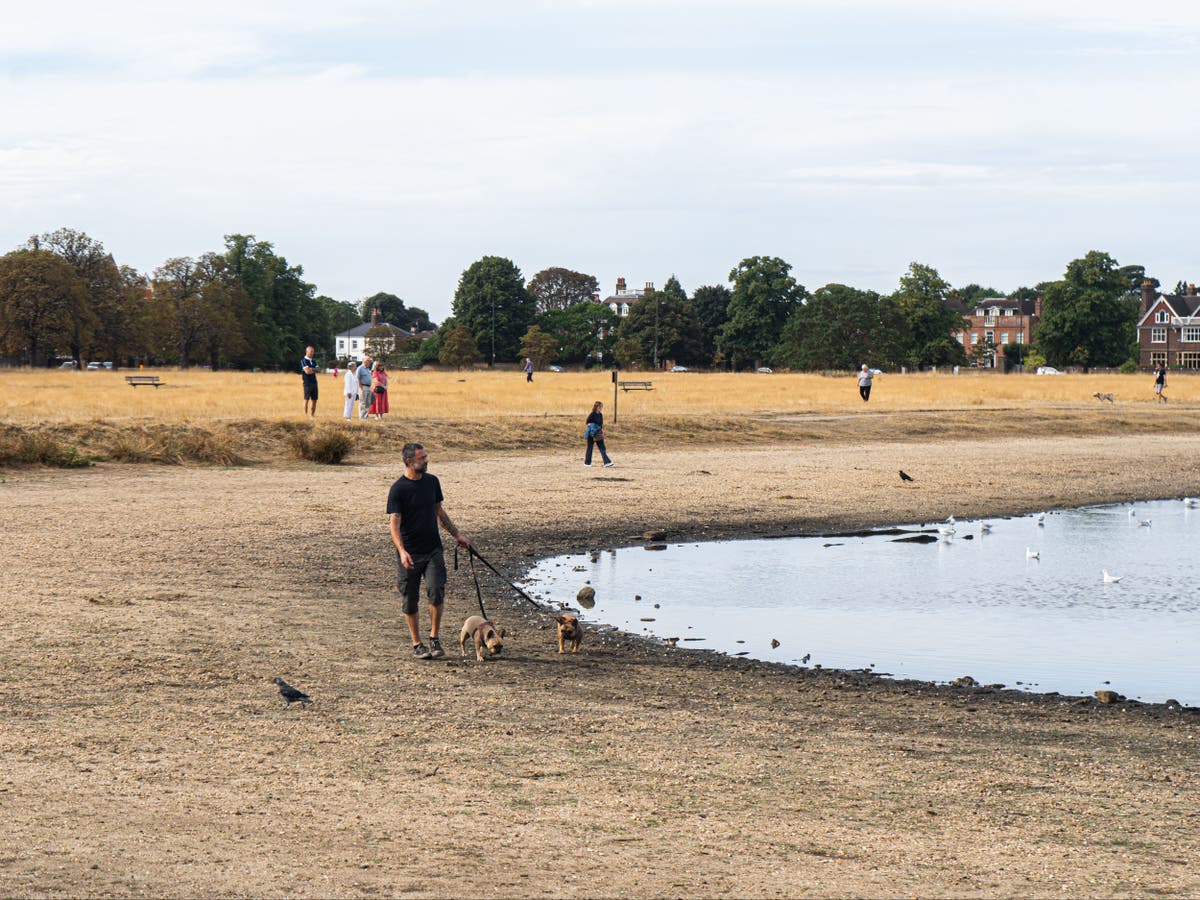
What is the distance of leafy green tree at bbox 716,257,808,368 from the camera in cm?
13562

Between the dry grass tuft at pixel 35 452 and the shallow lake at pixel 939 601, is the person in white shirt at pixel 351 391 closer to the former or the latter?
the dry grass tuft at pixel 35 452

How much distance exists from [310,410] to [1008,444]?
18698 millimetres

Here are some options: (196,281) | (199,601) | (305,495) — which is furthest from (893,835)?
(196,281)

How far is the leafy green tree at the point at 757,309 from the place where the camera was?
13562cm

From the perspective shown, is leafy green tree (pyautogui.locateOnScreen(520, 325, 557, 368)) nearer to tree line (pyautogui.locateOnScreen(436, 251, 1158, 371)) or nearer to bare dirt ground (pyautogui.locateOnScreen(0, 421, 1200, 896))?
tree line (pyautogui.locateOnScreen(436, 251, 1158, 371))

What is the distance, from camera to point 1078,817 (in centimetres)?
711

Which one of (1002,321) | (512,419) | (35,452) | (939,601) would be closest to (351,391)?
(512,419)

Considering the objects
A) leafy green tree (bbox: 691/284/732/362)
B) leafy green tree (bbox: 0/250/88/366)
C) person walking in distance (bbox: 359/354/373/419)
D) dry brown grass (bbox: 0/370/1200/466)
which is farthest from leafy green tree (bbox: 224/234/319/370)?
person walking in distance (bbox: 359/354/373/419)

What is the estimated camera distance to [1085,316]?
12206 cm

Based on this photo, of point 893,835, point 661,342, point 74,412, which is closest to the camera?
point 893,835

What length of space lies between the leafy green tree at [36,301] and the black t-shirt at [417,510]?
284 feet

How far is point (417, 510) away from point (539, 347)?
123 metres

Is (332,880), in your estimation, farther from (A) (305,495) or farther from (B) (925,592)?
(A) (305,495)

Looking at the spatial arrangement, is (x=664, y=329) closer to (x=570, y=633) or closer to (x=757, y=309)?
(x=757, y=309)
